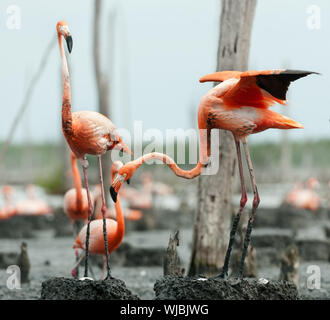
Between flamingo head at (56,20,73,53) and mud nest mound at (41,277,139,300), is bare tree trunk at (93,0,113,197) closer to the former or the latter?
flamingo head at (56,20,73,53)

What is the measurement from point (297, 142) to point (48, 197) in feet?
70.0

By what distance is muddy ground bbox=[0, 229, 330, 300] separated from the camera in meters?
6.79

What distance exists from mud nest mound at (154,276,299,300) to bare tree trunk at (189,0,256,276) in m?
2.13

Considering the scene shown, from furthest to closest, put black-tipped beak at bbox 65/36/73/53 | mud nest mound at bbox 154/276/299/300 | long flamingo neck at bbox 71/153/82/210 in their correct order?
long flamingo neck at bbox 71/153/82/210 → black-tipped beak at bbox 65/36/73/53 → mud nest mound at bbox 154/276/299/300

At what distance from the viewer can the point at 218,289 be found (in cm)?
462

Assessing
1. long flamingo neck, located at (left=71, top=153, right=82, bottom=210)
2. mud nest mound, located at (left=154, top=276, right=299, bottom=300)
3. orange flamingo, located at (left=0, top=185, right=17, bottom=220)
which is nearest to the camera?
mud nest mound, located at (left=154, top=276, right=299, bottom=300)

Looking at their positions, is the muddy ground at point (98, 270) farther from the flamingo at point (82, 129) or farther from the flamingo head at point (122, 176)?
the flamingo head at point (122, 176)

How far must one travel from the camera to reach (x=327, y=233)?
431 inches

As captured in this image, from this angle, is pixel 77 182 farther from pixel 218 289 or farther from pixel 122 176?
pixel 218 289

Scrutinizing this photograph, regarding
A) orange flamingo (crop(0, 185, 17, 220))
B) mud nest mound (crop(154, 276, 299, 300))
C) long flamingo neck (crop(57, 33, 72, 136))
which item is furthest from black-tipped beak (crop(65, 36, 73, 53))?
orange flamingo (crop(0, 185, 17, 220))

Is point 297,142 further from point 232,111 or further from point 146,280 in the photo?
point 232,111

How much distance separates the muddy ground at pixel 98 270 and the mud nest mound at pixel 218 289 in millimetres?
1625

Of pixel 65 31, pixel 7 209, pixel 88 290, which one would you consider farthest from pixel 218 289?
pixel 7 209
